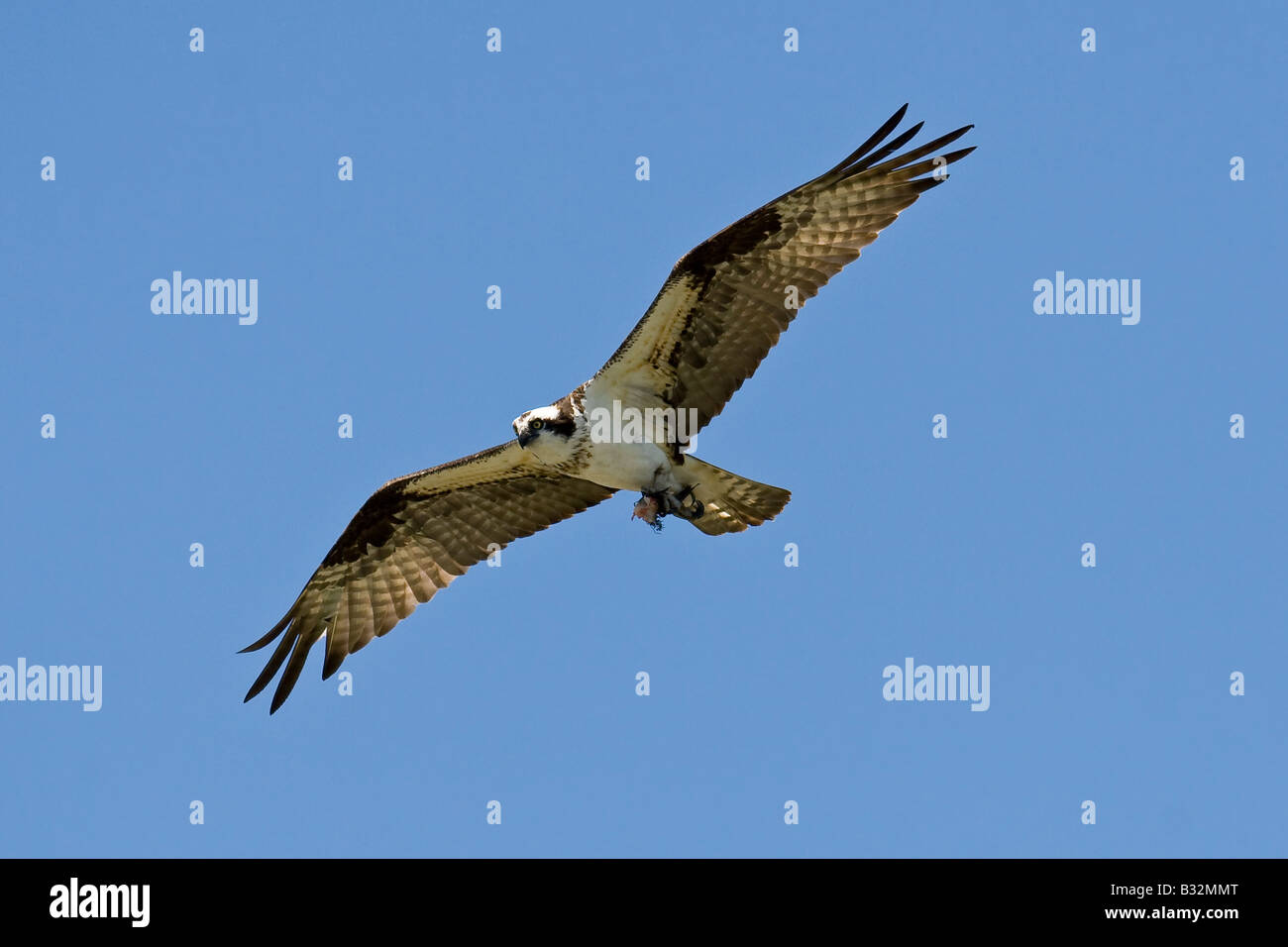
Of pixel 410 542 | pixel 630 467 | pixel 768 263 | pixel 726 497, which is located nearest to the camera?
pixel 768 263

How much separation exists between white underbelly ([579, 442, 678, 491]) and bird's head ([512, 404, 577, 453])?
28 centimetres

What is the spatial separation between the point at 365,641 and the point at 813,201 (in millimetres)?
5647

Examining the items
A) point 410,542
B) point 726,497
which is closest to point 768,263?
point 726,497

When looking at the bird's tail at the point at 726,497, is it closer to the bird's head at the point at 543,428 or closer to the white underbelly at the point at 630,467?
the white underbelly at the point at 630,467

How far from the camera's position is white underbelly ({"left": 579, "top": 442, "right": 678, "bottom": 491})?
41.6ft

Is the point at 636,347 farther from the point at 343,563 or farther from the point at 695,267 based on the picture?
the point at 343,563

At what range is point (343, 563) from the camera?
14.4m

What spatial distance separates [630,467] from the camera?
1278 cm

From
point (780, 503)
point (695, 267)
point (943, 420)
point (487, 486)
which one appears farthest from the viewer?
point (943, 420)

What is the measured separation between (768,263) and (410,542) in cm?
445

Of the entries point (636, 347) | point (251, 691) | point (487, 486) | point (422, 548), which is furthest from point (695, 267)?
point (251, 691)
